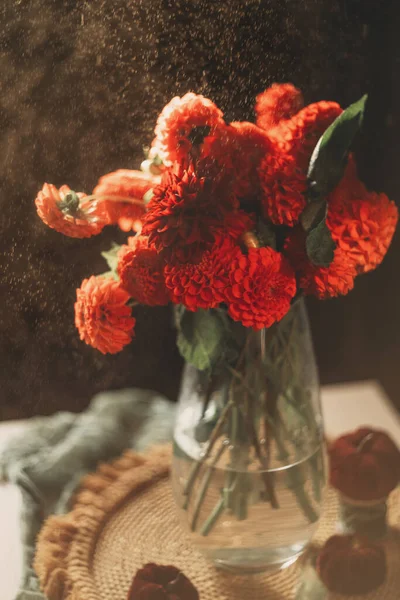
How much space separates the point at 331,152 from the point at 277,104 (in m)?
0.09

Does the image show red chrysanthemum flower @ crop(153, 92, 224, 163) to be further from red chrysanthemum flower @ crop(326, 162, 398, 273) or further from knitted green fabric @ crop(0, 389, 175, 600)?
knitted green fabric @ crop(0, 389, 175, 600)

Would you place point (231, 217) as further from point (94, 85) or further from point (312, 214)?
point (94, 85)

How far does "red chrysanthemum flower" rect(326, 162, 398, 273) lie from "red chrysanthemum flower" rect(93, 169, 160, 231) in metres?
0.15

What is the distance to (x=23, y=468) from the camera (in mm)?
851

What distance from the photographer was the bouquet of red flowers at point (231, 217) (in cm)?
51

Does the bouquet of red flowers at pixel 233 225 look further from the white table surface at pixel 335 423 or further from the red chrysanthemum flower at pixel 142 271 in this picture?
the white table surface at pixel 335 423

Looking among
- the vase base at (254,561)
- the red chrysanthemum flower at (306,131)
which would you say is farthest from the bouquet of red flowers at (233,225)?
the vase base at (254,561)

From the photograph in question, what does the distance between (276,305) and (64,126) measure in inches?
9.3

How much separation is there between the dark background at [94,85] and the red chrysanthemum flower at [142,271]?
7 centimetres

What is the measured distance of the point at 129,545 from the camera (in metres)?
0.75

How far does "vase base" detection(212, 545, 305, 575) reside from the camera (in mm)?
684

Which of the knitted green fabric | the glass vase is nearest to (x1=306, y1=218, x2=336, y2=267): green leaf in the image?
the glass vase

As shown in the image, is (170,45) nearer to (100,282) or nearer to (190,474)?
(100,282)

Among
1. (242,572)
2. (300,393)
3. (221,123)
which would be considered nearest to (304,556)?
(242,572)
